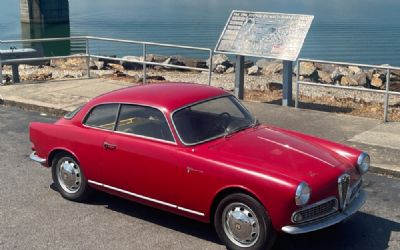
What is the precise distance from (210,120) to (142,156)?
0.77 meters

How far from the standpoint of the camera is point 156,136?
623 centimetres

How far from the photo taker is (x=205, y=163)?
18.9 ft

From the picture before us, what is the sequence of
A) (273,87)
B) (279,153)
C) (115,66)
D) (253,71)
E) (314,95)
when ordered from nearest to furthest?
(279,153)
(314,95)
(273,87)
(253,71)
(115,66)

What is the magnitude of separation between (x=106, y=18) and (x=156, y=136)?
61.8 m

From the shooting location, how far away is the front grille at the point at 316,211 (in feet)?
17.5

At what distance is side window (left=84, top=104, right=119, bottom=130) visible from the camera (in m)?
6.68

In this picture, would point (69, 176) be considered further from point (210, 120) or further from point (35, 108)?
point (35, 108)

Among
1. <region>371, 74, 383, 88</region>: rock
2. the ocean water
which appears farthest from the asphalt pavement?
the ocean water

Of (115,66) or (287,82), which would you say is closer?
(287,82)

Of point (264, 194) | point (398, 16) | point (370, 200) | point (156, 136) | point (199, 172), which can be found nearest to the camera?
point (264, 194)

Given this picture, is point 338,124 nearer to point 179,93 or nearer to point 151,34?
point 179,93

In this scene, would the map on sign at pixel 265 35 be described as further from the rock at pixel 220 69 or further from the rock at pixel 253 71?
the rock at pixel 220 69

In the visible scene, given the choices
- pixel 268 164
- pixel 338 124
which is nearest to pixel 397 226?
pixel 268 164

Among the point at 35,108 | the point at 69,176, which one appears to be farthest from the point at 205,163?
the point at 35,108
